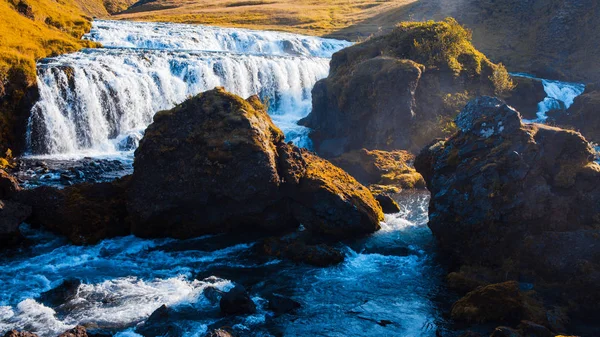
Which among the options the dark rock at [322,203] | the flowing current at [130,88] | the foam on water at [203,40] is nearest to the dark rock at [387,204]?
the dark rock at [322,203]

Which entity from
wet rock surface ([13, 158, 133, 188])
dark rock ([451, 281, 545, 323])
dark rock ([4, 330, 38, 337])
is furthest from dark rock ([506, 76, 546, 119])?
dark rock ([4, 330, 38, 337])

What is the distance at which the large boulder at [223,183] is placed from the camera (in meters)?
23.5

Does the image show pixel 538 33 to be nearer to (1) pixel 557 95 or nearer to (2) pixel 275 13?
(1) pixel 557 95

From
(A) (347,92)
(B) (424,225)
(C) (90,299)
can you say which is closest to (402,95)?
(A) (347,92)

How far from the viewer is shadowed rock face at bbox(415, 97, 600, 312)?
64.1 ft

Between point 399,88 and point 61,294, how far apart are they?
2942 cm

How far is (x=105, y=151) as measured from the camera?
127 feet

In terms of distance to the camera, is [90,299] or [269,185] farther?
[269,185]

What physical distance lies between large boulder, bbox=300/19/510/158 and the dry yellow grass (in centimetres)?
5858

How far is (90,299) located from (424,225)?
1604cm

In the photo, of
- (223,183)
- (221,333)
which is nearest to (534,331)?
(221,333)

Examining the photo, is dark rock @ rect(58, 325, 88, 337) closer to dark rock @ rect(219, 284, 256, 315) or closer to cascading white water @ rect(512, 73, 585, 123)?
dark rock @ rect(219, 284, 256, 315)

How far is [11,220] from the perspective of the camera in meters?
22.1

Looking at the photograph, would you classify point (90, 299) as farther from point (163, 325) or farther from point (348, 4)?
point (348, 4)
